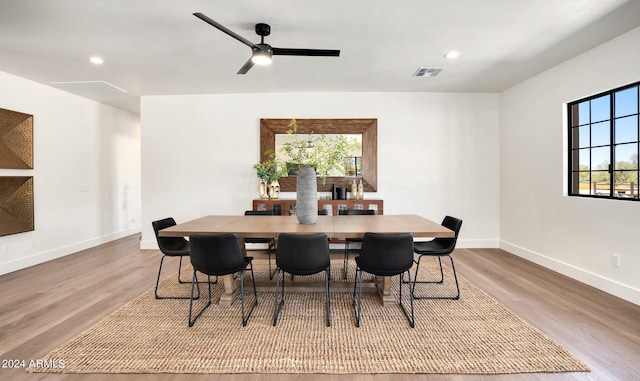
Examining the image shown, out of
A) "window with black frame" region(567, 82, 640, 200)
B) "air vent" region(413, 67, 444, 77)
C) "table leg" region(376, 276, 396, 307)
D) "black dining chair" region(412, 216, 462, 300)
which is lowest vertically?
"table leg" region(376, 276, 396, 307)

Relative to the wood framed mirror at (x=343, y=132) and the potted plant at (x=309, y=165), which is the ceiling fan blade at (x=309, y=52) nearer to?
the potted plant at (x=309, y=165)

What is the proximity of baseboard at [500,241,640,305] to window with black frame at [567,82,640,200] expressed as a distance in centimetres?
90

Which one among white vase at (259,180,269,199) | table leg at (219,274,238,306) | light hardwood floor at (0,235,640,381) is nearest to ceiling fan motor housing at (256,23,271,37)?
table leg at (219,274,238,306)

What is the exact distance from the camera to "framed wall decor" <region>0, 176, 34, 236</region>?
Answer: 147 inches

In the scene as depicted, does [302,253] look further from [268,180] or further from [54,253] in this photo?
[54,253]

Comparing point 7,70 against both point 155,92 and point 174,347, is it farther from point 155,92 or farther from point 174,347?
point 174,347

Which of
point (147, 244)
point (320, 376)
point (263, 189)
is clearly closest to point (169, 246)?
point (263, 189)

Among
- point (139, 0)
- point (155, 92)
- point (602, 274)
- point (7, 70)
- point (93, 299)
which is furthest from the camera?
point (155, 92)

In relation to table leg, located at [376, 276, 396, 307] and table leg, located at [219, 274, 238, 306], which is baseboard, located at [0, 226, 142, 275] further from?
table leg, located at [376, 276, 396, 307]

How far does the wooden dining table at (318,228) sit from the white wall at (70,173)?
10.4 feet

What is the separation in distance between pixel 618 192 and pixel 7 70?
7553 mm

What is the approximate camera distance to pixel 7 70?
3697 mm

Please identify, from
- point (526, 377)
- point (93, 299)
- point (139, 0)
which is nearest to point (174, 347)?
point (93, 299)

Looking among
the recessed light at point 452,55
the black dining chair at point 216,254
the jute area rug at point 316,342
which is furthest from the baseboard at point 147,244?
the recessed light at point 452,55
